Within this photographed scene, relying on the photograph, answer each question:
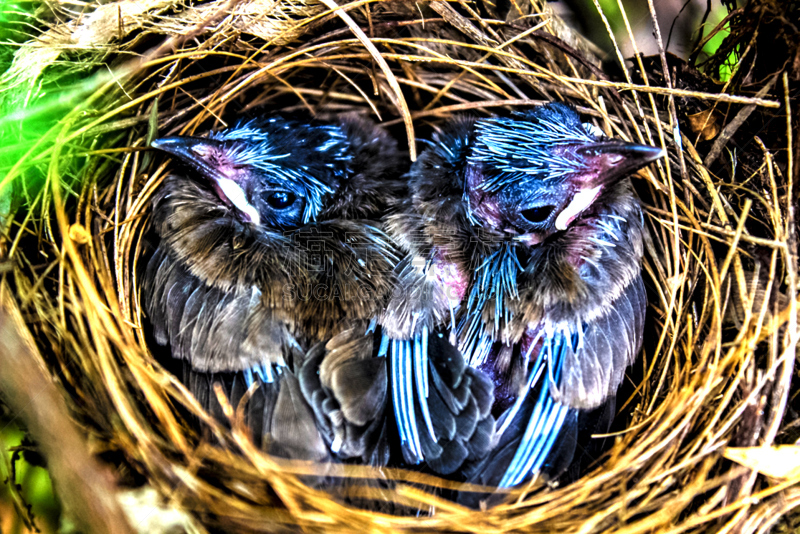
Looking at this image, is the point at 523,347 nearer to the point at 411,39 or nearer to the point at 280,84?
the point at 411,39

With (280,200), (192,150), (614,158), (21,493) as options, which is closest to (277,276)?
(280,200)

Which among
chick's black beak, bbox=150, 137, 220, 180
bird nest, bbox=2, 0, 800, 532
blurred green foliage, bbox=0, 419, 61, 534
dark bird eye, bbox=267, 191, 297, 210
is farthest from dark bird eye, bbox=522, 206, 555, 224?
blurred green foliage, bbox=0, 419, 61, 534

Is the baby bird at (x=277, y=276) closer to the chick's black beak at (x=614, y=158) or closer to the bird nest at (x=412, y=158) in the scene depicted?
the bird nest at (x=412, y=158)

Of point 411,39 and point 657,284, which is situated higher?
point 411,39

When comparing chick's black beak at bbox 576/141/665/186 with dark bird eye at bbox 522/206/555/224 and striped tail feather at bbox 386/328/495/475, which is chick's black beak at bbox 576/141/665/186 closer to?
dark bird eye at bbox 522/206/555/224

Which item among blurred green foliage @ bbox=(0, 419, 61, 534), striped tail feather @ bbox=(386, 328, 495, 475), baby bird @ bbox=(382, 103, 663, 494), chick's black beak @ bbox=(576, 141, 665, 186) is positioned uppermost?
chick's black beak @ bbox=(576, 141, 665, 186)

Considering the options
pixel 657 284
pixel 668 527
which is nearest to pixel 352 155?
pixel 657 284

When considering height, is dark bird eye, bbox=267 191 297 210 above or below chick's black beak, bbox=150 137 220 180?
below
